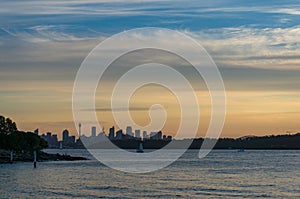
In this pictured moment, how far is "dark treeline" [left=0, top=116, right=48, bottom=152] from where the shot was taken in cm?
16075

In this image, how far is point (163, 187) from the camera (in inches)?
3189

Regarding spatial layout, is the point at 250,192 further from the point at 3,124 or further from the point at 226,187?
the point at 3,124

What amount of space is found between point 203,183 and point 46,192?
24151mm

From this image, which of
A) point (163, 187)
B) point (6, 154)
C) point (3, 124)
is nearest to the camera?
point (163, 187)

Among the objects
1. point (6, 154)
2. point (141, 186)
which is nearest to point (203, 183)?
point (141, 186)

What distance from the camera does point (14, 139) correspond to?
16150 centimetres

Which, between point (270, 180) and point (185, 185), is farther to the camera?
point (270, 180)

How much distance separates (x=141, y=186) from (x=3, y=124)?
9614 cm

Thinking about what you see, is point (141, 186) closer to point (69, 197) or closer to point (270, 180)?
point (69, 197)

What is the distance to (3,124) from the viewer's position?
171 metres

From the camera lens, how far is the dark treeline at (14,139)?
161 m

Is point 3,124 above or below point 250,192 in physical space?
above

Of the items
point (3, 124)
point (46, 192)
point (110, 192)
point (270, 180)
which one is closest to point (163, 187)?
point (110, 192)

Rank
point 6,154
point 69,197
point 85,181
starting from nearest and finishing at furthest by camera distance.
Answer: point 69,197 < point 85,181 < point 6,154
